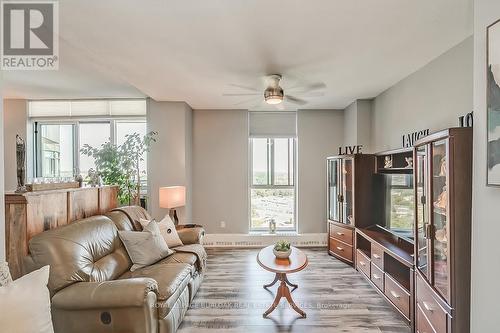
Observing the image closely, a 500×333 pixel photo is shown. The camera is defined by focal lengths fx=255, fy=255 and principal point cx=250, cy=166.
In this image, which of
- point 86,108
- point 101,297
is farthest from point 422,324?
point 86,108

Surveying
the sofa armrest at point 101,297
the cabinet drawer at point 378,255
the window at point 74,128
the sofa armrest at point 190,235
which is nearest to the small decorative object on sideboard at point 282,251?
the cabinet drawer at point 378,255

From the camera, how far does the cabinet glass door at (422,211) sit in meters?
2.09

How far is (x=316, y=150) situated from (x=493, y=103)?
150 inches

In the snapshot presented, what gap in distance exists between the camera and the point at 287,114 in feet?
17.4

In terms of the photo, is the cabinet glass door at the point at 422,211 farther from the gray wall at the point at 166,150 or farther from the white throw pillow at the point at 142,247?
the gray wall at the point at 166,150

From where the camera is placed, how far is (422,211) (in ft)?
7.22

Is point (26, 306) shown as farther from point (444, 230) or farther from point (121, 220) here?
point (444, 230)

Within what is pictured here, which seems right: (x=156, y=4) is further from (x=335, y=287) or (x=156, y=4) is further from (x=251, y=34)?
(x=335, y=287)

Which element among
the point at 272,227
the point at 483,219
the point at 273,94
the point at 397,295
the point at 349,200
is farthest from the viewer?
the point at 272,227

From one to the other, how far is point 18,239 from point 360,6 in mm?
3143

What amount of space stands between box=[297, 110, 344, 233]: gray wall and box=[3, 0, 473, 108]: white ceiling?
1.36 m

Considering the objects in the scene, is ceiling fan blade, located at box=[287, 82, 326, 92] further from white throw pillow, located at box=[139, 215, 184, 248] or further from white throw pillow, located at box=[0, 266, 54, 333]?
white throw pillow, located at box=[0, 266, 54, 333]

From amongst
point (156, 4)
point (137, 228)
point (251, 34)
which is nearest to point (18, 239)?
point (137, 228)

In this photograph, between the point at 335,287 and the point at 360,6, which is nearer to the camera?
the point at 360,6
